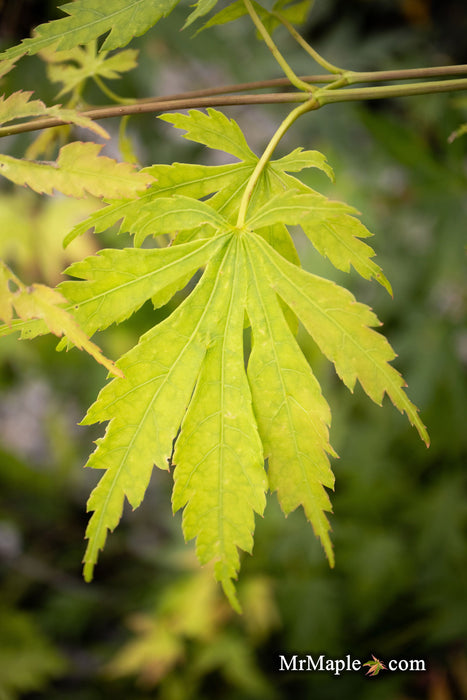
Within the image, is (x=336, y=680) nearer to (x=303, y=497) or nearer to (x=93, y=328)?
(x=303, y=497)

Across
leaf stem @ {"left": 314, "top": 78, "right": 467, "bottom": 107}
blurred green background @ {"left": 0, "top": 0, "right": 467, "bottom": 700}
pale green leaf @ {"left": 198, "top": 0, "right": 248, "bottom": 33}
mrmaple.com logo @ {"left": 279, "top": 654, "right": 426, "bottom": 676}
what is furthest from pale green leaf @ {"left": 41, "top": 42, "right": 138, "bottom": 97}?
mrmaple.com logo @ {"left": 279, "top": 654, "right": 426, "bottom": 676}

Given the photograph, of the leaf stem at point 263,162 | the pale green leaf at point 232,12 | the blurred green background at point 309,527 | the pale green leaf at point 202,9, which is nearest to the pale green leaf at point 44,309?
the leaf stem at point 263,162

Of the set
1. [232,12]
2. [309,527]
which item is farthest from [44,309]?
[309,527]

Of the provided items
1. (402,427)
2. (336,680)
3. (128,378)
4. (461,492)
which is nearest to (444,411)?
(402,427)

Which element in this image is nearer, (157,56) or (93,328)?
(93,328)

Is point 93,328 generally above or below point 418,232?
below

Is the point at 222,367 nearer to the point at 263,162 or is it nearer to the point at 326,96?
the point at 263,162

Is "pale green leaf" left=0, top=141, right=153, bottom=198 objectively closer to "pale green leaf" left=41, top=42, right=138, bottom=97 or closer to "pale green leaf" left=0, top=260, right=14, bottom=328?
"pale green leaf" left=0, top=260, right=14, bottom=328

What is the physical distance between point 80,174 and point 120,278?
114 mm

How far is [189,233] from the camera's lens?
0.64m

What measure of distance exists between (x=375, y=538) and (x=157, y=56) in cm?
194

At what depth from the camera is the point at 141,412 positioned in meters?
0.57

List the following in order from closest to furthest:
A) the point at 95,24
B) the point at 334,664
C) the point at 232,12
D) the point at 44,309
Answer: the point at 44,309, the point at 95,24, the point at 232,12, the point at 334,664

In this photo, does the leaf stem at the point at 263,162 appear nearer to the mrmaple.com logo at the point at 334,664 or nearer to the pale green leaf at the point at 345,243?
the pale green leaf at the point at 345,243
